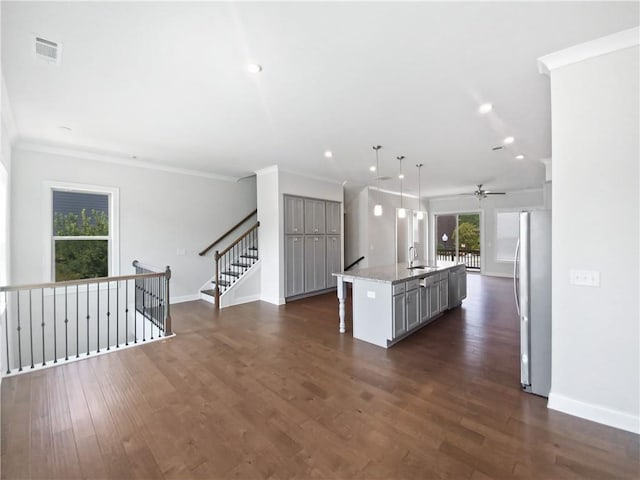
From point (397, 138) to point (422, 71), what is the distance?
168cm

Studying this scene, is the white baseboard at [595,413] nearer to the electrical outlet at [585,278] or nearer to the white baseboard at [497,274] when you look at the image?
the electrical outlet at [585,278]

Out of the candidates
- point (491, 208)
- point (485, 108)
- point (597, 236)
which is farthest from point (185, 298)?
point (491, 208)

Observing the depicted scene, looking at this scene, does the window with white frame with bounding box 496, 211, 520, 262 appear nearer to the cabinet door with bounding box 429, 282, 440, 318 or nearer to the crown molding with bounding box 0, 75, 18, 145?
the cabinet door with bounding box 429, 282, 440, 318

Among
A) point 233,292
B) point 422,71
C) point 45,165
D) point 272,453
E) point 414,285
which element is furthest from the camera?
point 233,292

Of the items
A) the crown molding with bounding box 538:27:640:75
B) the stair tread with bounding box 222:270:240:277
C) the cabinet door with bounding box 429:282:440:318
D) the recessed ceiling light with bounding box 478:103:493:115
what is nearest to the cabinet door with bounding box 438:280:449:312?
the cabinet door with bounding box 429:282:440:318

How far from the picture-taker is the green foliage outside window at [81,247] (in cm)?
463

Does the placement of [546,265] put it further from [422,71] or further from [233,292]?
[233,292]

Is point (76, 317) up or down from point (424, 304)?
down

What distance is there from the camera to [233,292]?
567cm

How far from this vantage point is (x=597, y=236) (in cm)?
210

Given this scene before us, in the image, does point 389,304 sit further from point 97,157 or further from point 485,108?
point 97,157

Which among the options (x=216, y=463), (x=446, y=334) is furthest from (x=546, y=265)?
(x=216, y=463)

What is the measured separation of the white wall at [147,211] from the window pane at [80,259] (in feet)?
0.77

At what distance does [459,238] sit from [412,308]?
797cm
